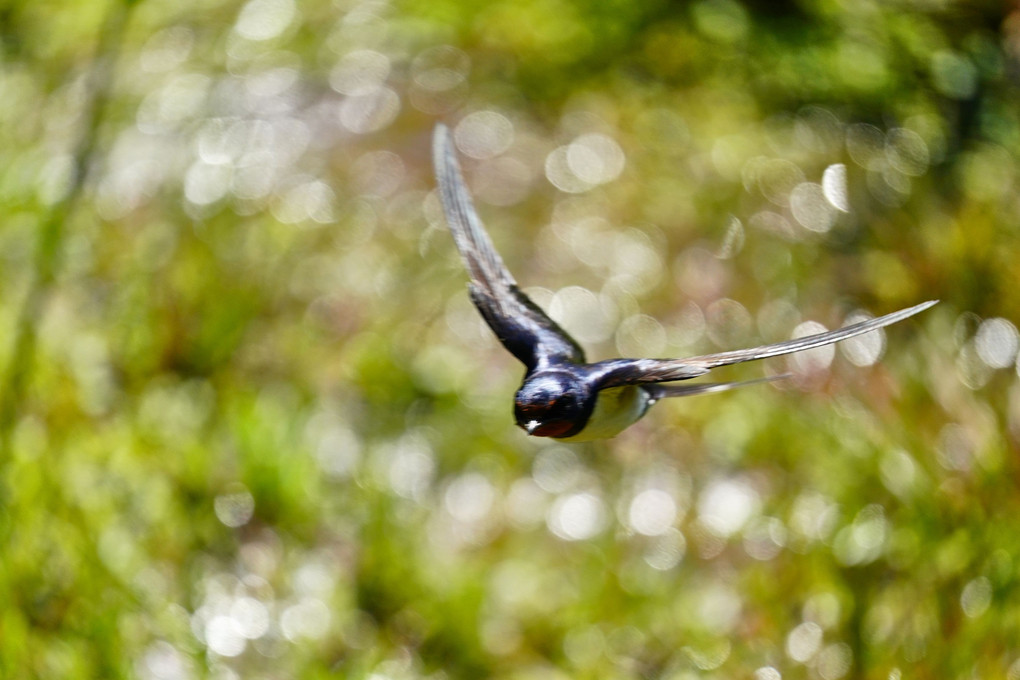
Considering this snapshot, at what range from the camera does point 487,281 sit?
128 cm

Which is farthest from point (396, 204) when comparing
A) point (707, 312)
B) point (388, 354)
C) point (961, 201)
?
point (961, 201)

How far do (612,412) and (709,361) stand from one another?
0.87 feet

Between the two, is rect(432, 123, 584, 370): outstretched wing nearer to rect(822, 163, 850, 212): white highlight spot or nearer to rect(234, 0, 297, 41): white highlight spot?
rect(822, 163, 850, 212): white highlight spot

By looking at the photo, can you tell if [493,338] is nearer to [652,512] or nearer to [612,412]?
[652,512]

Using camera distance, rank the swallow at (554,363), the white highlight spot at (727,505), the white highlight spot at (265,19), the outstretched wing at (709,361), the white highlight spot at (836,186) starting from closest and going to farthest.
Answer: the outstretched wing at (709,361), the swallow at (554,363), the white highlight spot at (727,505), the white highlight spot at (836,186), the white highlight spot at (265,19)

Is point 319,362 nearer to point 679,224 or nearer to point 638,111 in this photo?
point 679,224


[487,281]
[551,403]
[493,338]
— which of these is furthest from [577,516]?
[551,403]

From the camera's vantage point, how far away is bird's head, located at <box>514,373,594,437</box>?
105 cm

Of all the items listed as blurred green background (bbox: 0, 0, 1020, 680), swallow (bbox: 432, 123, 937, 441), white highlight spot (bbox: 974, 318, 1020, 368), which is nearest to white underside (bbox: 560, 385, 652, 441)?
swallow (bbox: 432, 123, 937, 441)

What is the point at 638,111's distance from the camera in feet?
13.1

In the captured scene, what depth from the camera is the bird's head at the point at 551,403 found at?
1.05 m

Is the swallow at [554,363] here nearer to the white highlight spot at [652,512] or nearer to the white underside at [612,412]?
the white underside at [612,412]

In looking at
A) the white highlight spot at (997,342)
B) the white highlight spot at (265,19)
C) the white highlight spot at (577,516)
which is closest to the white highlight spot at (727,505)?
the white highlight spot at (577,516)

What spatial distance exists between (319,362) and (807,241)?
61.6 inches
